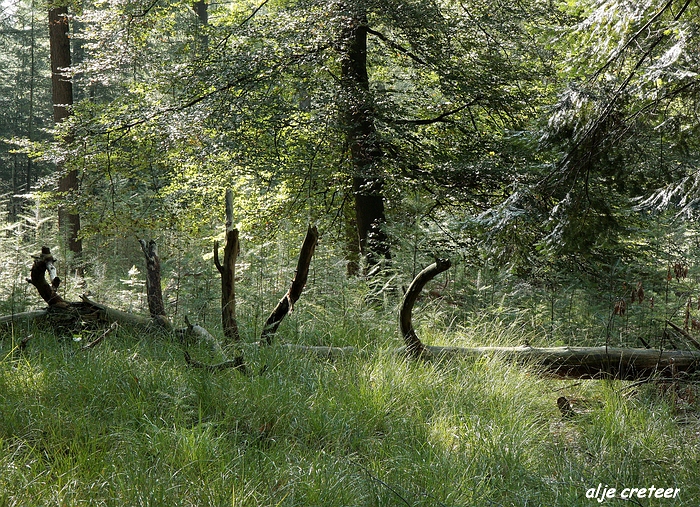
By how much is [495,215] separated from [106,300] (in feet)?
22.2

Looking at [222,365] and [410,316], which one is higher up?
[410,316]

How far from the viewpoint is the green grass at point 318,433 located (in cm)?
299

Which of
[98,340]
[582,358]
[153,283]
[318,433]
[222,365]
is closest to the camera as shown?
[318,433]

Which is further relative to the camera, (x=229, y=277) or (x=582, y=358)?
(x=229, y=277)

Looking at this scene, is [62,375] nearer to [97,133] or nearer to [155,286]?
[155,286]

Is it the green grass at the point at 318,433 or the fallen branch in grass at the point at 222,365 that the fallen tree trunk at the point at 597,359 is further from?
the fallen branch in grass at the point at 222,365

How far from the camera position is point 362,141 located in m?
8.19

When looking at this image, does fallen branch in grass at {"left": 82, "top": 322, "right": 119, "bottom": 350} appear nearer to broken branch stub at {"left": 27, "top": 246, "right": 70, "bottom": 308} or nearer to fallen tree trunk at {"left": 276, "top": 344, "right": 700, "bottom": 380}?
broken branch stub at {"left": 27, "top": 246, "right": 70, "bottom": 308}

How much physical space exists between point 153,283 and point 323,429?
293 cm

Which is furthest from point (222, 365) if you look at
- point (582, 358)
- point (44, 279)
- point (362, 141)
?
point (362, 141)

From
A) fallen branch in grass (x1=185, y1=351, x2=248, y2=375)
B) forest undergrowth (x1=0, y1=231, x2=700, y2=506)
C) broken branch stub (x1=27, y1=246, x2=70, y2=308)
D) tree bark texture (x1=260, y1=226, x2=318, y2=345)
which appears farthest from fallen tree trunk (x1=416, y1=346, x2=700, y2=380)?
broken branch stub (x1=27, y1=246, x2=70, y2=308)

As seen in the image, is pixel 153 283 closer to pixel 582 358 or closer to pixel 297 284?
pixel 297 284

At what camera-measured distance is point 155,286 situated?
5.87m

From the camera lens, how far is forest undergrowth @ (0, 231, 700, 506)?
9.85 ft
